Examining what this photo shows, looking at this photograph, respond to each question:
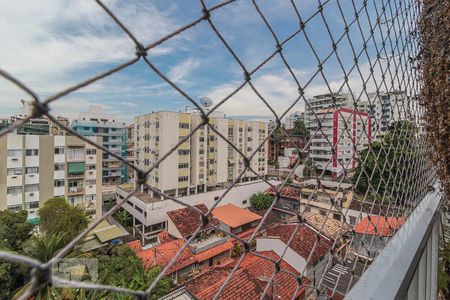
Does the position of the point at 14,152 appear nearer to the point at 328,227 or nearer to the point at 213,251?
the point at 213,251

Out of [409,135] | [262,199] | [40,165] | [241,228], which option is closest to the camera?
[409,135]

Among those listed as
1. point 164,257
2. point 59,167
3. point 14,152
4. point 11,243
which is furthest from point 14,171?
point 164,257

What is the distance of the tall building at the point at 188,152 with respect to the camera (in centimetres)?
820

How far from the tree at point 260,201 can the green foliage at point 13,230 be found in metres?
6.77

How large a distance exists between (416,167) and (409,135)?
147 millimetres

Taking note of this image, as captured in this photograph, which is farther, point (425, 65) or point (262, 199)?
point (262, 199)

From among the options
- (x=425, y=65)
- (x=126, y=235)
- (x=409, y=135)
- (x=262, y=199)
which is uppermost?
(x=425, y=65)

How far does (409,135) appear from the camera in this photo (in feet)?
3.25

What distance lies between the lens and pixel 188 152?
905 cm

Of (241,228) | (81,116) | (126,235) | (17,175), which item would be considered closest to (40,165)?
(17,175)

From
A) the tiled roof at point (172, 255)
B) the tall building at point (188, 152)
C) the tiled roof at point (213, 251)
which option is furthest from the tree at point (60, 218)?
the tiled roof at point (213, 251)

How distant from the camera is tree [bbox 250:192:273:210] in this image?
31.1ft

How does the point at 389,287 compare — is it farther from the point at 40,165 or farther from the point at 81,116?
the point at 81,116

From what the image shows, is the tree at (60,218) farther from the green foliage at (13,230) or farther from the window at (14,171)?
the window at (14,171)
